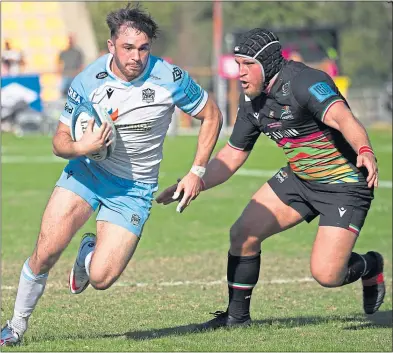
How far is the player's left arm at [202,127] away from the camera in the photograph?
739 cm

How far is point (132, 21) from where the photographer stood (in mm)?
7258

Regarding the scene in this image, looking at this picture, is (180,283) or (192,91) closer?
(192,91)

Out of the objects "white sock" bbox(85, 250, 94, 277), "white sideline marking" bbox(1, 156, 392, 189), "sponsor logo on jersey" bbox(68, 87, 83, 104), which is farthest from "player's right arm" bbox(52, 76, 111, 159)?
"white sideline marking" bbox(1, 156, 392, 189)

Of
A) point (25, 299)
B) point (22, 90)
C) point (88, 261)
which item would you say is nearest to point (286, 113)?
point (88, 261)

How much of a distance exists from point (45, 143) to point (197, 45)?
82.6ft

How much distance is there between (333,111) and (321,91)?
0.58ft

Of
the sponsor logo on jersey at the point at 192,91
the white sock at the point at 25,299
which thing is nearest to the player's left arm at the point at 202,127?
the sponsor logo on jersey at the point at 192,91

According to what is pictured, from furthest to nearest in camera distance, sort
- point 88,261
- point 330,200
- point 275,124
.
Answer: point 330,200
point 275,124
point 88,261

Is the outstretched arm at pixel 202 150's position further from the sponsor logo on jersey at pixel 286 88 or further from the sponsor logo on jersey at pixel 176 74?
the sponsor logo on jersey at pixel 286 88

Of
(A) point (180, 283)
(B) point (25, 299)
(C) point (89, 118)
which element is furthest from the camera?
(A) point (180, 283)

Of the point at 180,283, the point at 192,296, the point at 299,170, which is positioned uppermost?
the point at 299,170

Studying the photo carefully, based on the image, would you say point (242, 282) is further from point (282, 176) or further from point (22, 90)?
point (22, 90)

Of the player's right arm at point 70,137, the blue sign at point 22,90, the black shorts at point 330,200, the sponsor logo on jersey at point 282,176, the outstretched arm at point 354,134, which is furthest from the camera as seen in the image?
the blue sign at point 22,90

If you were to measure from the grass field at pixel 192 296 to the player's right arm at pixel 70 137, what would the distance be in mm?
1359
